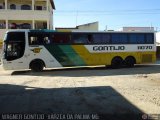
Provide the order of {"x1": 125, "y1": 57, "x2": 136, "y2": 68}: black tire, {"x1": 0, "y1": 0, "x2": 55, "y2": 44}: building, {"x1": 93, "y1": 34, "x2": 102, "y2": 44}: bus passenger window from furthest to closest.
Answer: {"x1": 0, "y1": 0, "x2": 55, "y2": 44}: building < {"x1": 125, "y1": 57, "x2": 136, "y2": 68}: black tire < {"x1": 93, "y1": 34, "x2": 102, "y2": 44}: bus passenger window

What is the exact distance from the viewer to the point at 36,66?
2342cm

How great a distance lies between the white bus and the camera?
894 inches

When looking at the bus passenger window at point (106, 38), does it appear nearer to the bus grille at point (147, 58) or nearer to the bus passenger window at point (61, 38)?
the bus passenger window at point (61, 38)

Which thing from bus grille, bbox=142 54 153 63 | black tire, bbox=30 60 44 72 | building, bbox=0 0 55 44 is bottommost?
black tire, bbox=30 60 44 72

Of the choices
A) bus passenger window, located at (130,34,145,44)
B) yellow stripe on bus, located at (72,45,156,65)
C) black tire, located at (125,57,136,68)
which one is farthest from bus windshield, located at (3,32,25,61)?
bus passenger window, located at (130,34,145,44)

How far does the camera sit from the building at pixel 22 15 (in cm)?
4731

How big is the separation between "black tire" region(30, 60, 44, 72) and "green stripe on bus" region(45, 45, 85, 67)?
1.07 m

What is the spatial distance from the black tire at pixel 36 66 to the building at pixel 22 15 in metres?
24.8

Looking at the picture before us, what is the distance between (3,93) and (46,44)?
9997 mm

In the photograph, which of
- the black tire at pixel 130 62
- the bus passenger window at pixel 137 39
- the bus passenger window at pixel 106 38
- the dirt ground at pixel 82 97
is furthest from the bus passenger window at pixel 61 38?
the dirt ground at pixel 82 97

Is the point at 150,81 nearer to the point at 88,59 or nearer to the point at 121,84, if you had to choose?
the point at 121,84

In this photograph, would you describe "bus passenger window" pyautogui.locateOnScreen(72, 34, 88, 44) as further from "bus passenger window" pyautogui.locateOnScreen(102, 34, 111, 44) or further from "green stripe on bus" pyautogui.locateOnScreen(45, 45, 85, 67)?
"bus passenger window" pyautogui.locateOnScreen(102, 34, 111, 44)

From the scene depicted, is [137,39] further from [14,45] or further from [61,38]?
[14,45]

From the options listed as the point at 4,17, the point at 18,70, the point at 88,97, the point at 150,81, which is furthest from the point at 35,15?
the point at 88,97
